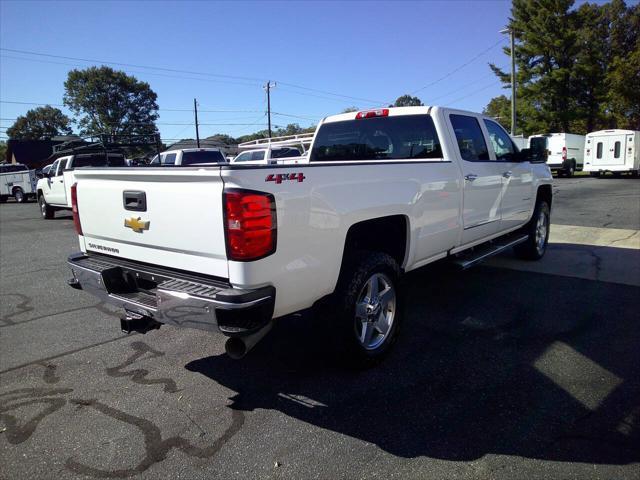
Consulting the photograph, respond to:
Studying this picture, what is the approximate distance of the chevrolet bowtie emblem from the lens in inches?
122

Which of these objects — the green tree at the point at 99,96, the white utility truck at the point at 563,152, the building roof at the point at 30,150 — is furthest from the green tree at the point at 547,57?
the green tree at the point at 99,96

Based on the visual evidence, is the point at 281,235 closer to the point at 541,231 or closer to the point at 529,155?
the point at 529,155

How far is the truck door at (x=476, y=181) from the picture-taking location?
476cm

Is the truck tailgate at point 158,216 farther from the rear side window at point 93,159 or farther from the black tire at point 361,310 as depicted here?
the rear side window at point 93,159

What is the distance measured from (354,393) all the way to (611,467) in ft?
4.96

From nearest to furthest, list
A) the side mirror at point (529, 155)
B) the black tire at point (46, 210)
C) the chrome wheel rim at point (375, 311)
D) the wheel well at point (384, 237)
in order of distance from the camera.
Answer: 1. the chrome wheel rim at point (375, 311)
2. the wheel well at point (384, 237)
3. the side mirror at point (529, 155)
4. the black tire at point (46, 210)

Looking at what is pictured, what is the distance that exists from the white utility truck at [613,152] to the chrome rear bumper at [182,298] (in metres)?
27.0

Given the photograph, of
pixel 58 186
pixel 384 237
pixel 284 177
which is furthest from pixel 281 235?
pixel 58 186

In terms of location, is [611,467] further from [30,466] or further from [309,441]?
[30,466]

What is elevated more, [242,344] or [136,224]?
[136,224]

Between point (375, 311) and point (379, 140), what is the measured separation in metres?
2.19

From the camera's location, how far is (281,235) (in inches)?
105

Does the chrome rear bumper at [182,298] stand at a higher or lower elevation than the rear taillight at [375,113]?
lower

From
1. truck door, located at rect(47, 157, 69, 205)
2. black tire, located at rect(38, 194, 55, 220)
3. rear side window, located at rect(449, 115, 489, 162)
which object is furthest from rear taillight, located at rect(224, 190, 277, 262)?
black tire, located at rect(38, 194, 55, 220)
